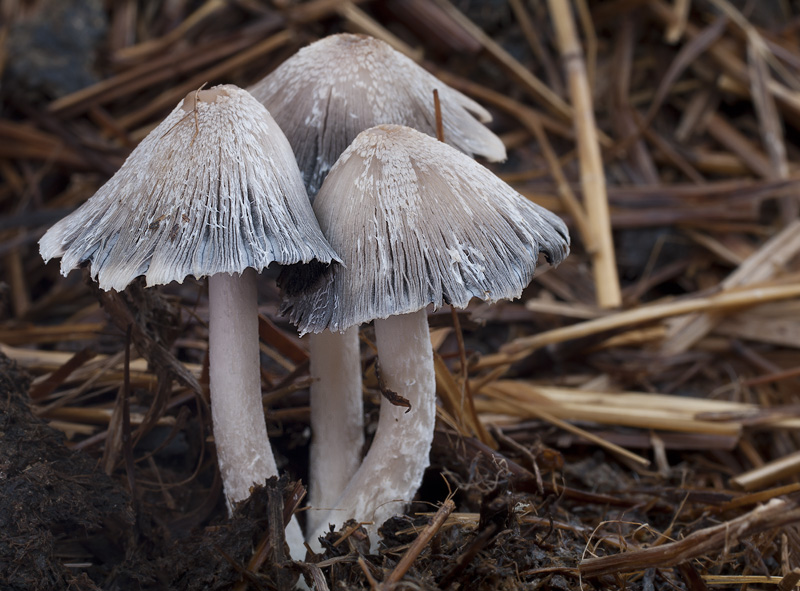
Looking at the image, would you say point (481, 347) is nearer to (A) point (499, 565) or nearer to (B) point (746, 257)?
(B) point (746, 257)

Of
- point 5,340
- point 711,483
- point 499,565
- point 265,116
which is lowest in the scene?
point 711,483

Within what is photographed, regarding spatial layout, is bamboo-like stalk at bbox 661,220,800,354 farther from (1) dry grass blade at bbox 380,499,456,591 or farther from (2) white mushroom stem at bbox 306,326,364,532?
(1) dry grass blade at bbox 380,499,456,591

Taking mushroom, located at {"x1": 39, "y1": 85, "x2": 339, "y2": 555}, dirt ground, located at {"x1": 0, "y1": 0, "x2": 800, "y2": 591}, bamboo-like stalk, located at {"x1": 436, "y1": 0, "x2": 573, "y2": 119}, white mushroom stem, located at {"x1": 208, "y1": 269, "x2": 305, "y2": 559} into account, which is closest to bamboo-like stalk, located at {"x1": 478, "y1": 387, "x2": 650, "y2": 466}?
dirt ground, located at {"x1": 0, "y1": 0, "x2": 800, "y2": 591}

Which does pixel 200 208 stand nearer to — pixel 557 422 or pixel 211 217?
pixel 211 217

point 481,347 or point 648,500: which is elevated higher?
point 481,347

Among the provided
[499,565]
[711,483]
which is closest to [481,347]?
[711,483]

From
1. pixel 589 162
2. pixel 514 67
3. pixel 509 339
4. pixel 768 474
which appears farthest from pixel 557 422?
pixel 514 67
